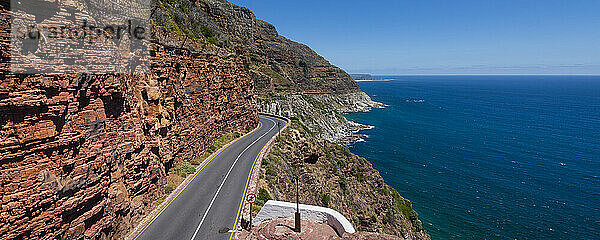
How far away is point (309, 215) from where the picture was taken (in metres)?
18.7

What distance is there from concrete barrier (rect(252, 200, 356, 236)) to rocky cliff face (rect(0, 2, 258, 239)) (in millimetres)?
8069

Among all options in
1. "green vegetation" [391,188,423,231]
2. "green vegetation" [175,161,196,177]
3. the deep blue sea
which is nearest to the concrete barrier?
"green vegetation" [175,161,196,177]

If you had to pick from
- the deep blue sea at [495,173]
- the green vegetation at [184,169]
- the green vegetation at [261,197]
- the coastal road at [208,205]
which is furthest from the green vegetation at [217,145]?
the deep blue sea at [495,173]

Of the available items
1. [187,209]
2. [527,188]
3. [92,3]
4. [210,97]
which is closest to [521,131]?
[527,188]

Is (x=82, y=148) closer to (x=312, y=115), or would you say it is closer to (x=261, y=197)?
(x=261, y=197)

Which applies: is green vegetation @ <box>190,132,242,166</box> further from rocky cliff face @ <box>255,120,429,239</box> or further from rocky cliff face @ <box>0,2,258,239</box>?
rocky cliff face @ <box>255,120,429,239</box>

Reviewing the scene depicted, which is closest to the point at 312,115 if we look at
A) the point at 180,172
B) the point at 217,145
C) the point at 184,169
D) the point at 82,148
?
the point at 217,145

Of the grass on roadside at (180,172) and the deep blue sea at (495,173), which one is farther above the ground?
the grass on roadside at (180,172)

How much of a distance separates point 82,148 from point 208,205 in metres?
10.3

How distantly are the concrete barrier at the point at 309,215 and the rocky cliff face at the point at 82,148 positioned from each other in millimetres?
8069

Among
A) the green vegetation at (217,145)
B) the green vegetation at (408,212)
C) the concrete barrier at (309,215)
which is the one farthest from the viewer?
the green vegetation at (408,212)

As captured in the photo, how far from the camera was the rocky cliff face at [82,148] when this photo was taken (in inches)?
413

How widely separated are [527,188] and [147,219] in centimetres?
6497

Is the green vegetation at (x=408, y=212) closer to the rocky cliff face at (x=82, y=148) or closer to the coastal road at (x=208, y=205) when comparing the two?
the coastal road at (x=208, y=205)
